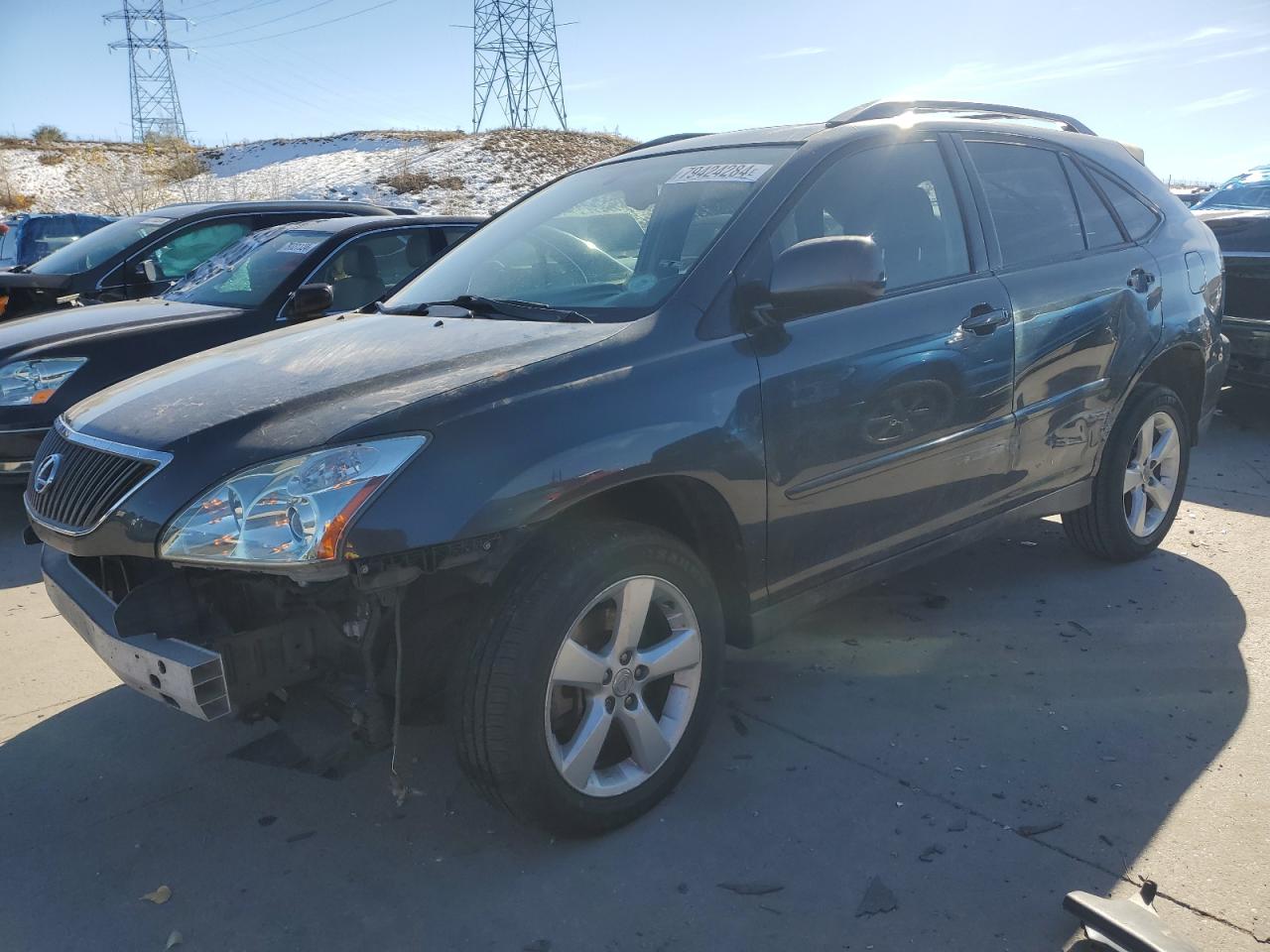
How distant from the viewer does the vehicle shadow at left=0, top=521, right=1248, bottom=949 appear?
238 centimetres

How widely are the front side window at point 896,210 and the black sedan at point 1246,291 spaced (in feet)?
13.5

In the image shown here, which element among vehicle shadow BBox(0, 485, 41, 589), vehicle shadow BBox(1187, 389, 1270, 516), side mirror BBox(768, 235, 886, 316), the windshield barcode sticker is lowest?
vehicle shadow BBox(1187, 389, 1270, 516)

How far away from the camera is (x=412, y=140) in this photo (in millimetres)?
41125

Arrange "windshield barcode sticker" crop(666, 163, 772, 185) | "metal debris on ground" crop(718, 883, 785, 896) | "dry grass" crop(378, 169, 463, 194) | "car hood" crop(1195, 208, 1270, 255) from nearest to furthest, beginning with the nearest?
"metal debris on ground" crop(718, 883, 785, 896), "windshield barcode sticker" crop(666, 163, 772, 185), "car hood" crop(1195, 208, 1270, 255), "dry grass" crop(378, 169, 463, 194)

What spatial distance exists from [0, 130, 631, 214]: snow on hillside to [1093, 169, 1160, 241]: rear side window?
93.0 feet

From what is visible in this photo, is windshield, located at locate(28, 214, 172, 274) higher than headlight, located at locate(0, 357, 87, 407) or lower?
higher

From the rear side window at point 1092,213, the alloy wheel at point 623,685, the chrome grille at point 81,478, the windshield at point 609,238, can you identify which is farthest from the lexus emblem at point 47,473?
the rear side window at point 1092,213

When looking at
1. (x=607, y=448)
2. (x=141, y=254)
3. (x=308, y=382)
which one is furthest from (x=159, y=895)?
(x=141, y=254)

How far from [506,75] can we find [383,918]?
2020 inches

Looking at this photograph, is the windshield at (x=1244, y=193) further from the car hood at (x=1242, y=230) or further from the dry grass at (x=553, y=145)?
the dry grass at (x=553, y=145)

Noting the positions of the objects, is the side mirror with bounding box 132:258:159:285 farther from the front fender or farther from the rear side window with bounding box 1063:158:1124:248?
the rear side window with bounding box 1063:158:1124:248

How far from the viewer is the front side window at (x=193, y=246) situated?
721 centimetres

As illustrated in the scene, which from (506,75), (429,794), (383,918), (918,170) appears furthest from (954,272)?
(506,75)

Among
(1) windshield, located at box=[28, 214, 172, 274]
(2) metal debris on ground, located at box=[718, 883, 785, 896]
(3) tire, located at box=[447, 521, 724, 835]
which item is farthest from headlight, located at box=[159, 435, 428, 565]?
(1) windshield, located at box=[28, 214, 172, 274]
